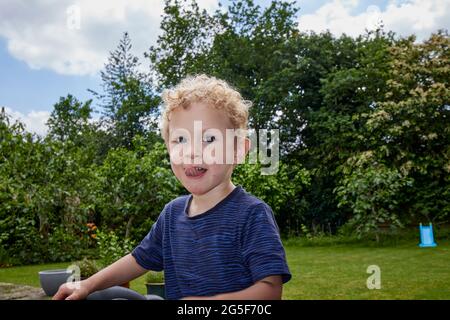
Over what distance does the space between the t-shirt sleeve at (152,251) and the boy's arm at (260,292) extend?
26 cm

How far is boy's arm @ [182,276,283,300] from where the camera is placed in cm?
76

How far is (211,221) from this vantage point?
92 cm

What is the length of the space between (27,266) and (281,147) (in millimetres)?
6024

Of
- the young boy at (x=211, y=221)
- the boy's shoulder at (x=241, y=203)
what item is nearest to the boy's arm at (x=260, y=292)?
the young boy at (x=211, y=221)

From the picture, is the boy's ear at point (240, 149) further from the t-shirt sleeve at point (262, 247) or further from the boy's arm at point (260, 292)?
the boy's arm at point (260, 292)

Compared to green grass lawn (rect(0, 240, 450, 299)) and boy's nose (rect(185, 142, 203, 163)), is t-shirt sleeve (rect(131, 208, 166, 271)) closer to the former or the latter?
boy's nose (rect(185, 142, 203, 163))

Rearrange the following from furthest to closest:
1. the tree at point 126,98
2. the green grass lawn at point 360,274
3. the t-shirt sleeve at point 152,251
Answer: the tree at point 126,98
the green grass lawn at point 360,274
the t-shirt sleeve at point 152,251

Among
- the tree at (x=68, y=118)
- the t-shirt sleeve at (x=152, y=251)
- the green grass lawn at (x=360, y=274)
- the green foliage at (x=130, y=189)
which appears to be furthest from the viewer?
the tree at (x=68, y=118)

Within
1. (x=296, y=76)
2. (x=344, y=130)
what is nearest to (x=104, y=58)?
(x=296, y=76)

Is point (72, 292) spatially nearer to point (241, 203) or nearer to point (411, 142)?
point (241, 203)

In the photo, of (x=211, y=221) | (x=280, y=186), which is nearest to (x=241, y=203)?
(x=211, y=221)

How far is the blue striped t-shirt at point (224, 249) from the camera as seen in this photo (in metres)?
0.82

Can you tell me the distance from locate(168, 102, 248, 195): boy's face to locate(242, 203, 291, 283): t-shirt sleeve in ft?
0.33

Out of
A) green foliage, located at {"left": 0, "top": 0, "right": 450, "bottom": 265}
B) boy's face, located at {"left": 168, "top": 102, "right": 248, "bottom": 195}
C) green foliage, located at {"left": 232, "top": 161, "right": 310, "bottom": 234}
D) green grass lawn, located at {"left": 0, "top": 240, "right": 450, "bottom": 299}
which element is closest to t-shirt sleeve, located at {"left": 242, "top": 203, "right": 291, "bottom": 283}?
boy's face, located at {"left": 168, "top": 102, "right": 248, "bottom": 195}
